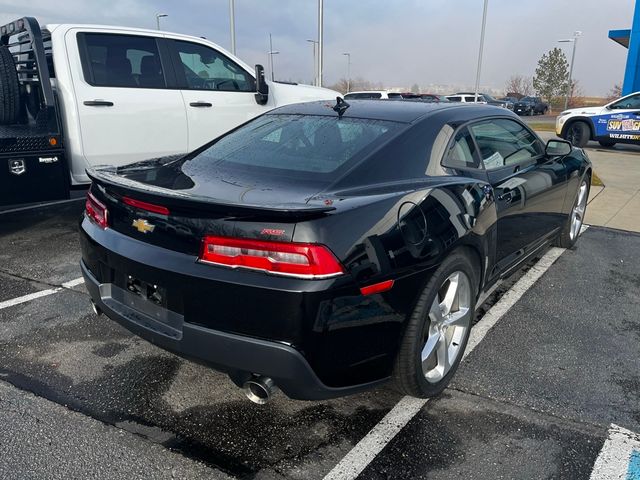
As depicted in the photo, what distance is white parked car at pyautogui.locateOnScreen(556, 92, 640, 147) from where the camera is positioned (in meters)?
13.5

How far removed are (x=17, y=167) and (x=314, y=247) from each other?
354 centimetres

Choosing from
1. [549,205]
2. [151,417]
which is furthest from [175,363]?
[549,205]

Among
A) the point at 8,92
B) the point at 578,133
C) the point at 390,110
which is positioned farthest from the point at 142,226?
the point at 578,133

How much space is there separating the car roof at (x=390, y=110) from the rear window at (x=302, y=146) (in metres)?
0.08

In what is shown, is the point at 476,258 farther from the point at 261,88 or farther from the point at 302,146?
the point at 261,88

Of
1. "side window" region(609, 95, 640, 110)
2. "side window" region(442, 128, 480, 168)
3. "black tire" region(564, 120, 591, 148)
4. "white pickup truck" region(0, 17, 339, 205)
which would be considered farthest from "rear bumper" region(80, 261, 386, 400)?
"black tire" region(564, 120, 591, 148)

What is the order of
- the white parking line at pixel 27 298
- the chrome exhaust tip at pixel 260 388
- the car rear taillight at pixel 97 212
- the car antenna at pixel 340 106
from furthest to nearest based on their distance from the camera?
the white parking line at pixel 27 298
the car antenna at pixel 340 106
the car rear taillight at pixel 97 212
the chrome exhaust tip at pixel 260 388

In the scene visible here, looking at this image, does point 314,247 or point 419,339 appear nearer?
point 314,247

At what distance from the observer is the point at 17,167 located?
174 inches

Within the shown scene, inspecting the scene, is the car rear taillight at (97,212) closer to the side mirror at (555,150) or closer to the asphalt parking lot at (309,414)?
the asphalt parking lot at (309,414)

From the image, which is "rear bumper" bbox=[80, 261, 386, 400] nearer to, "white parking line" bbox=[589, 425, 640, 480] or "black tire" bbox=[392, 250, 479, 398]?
"black tire" bbox=[392, 250, 479, 398]

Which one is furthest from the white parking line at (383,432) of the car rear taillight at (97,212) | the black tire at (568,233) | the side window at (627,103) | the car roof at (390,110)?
the side window at (627,103)

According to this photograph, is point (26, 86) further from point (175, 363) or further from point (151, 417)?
point (151, 417)

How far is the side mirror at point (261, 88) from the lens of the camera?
6.37 metres
